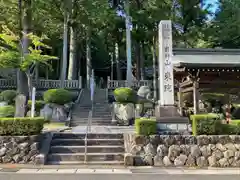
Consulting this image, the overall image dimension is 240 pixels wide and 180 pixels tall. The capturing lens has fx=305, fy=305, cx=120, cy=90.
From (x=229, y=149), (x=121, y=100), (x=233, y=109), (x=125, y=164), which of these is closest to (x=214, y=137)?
(x=229, y=149)

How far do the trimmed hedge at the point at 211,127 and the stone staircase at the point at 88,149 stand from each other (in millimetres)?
2840

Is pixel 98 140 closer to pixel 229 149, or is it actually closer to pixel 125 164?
pixel 125 164

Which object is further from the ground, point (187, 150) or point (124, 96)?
point (124, 96)

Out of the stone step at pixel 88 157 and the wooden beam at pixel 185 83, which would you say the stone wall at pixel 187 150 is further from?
the wooden beam at pixel 185 83

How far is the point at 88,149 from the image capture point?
1118 cm

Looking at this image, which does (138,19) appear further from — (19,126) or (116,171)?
(116,171)

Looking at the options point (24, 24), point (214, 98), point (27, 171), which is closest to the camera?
point (27, 171)

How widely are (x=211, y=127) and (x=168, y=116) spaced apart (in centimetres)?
219

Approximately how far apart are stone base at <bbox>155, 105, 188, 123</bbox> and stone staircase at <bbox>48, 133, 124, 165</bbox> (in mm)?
1938

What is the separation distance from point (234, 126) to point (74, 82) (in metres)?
16.1

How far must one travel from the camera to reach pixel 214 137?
1101 cm

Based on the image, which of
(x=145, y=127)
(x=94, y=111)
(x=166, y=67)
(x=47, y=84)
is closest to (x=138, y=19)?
(x=47, y=84)

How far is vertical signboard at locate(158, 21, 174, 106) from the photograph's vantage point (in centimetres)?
1317

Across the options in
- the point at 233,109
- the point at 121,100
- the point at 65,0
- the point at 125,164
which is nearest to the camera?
the point at 125,164
